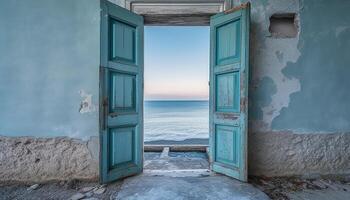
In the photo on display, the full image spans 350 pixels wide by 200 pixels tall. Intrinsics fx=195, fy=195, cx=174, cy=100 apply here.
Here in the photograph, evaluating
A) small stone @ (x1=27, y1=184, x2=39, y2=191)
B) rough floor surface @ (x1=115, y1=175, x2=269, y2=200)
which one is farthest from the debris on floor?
small stone @ (x1=27, y1=184, x2=39, y2=191)

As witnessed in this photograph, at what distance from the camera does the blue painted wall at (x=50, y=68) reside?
257 centimetres

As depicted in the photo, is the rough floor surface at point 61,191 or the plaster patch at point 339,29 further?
the plaster patch at point 339,29

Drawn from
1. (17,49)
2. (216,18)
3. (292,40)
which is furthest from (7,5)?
(292,40)

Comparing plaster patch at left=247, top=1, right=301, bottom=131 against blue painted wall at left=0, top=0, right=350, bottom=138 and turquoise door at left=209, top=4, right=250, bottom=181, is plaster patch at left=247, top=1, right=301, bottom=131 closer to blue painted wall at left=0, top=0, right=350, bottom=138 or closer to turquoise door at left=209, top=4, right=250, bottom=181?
blue painted wall at left=0, top=0, right=350, bottom=138

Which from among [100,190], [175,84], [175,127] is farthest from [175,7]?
[175,84]

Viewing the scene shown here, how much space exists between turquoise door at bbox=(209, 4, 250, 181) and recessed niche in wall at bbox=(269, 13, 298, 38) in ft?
1.93

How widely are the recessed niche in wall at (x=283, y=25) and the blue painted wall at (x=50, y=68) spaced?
2.39 meters

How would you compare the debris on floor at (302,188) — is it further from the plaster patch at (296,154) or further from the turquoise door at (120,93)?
the turquoise door at (120,93)

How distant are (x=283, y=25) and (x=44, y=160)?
3707 mm

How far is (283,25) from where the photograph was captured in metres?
2.71

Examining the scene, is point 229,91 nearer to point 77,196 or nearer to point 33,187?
point 77,196

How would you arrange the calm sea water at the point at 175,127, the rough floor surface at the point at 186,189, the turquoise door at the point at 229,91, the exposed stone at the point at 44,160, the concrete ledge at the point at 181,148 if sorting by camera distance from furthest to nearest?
the calm sea water at the point at 175,127 → the concrete ledge at the point at 181,148 → the exposed stone at the point at 44,160 → the turquoise door at the point at 229,91 → the rough floor surface at the point at 186,189

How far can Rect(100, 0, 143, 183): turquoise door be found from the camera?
2.29m

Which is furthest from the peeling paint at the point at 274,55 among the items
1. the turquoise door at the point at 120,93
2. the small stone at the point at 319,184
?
the turquoise door at the point at 120,93
